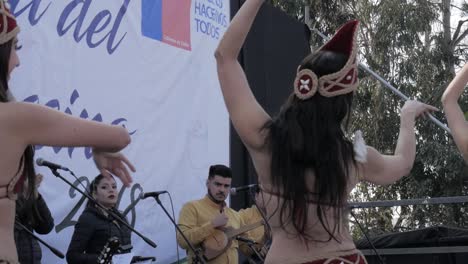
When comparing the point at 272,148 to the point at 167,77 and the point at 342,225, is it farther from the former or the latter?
the point at 167,77

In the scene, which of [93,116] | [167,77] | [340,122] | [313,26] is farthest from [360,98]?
[340,122]

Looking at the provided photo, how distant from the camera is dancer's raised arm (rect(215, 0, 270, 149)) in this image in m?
2.25

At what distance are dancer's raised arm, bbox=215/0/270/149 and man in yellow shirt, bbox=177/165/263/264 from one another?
3.26m

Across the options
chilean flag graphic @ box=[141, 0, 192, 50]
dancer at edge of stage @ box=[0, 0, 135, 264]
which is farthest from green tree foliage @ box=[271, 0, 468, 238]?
dancer at edge of stage @ box=[0, 0, 135, 264]

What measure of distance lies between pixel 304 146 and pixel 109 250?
2.39m

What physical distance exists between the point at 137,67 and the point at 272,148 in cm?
376

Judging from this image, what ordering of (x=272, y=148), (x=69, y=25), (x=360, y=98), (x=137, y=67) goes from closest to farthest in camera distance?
(x=272, y=148), (x=69, y=25), (x=137, y=67), (x=360, y=98)

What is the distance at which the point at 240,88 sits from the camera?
7.44 ft

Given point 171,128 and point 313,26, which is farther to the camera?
point 313,26

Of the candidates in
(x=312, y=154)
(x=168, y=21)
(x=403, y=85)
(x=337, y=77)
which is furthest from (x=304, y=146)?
(x=403, y=85)

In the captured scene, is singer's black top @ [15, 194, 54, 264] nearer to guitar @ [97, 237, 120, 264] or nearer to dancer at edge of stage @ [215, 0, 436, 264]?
guitar @ [97, 237, 120, 264]

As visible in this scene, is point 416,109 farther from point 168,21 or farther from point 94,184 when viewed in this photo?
point 168,21

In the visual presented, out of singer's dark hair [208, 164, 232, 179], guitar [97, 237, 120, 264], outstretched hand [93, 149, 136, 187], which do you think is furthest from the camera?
singer's dark hair [208, 164, 232, 179]

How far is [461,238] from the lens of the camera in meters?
5.38
